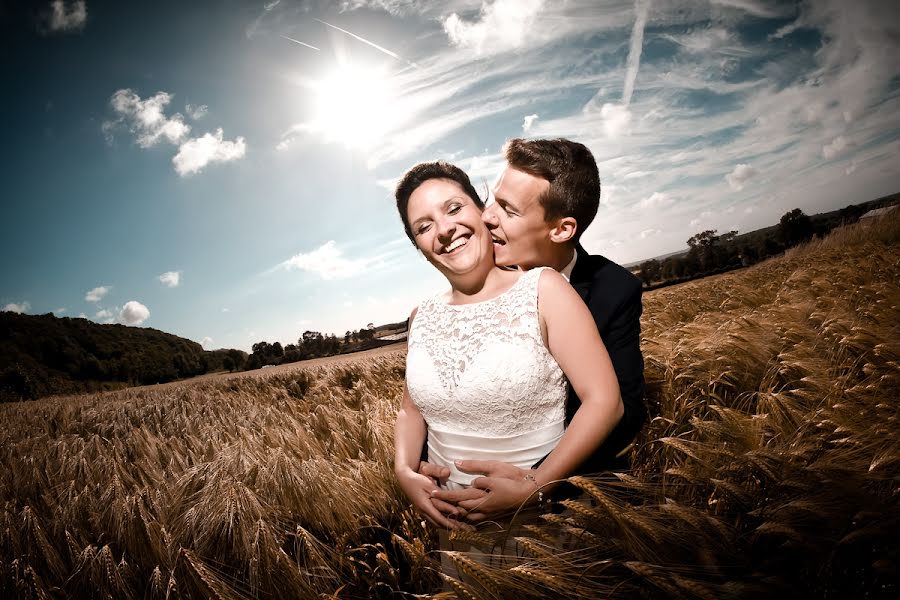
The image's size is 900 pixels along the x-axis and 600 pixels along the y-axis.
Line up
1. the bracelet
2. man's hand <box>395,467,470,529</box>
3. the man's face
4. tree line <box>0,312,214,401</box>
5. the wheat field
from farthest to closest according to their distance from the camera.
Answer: tree line <box>0,312,214,401</box>
the man's face
man's hand <box>395,467,470,529</box>
the bracelet
the wheat field

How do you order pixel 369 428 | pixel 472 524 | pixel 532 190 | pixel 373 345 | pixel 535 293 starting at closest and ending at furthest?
pixel 472 524, pixel 535 293, pixel 532 190, pixel 369 428, pixel 373 345

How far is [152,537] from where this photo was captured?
5.06ft

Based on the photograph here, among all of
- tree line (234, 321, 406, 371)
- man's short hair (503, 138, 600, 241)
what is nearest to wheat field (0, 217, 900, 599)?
man's short hair (503, 138, 600, 241)

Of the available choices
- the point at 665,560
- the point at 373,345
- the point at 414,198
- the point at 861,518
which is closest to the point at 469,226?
the point at 414,198

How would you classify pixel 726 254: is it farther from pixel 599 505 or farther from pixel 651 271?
pixel 599 505

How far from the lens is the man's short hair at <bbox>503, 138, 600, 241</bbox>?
1984mm

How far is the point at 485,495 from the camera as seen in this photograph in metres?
1.30

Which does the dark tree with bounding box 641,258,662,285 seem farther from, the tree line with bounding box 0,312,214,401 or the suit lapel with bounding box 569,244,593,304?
the tree line with bounding box 0,312,214,401

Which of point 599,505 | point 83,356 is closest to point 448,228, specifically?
point 599,505

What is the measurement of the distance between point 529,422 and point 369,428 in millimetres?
1683

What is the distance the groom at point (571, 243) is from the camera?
1.69m

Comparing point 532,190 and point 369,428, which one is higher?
point 532,190

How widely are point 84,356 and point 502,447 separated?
276 feet

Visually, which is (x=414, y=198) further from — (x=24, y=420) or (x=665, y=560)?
(x=24, y=420)
